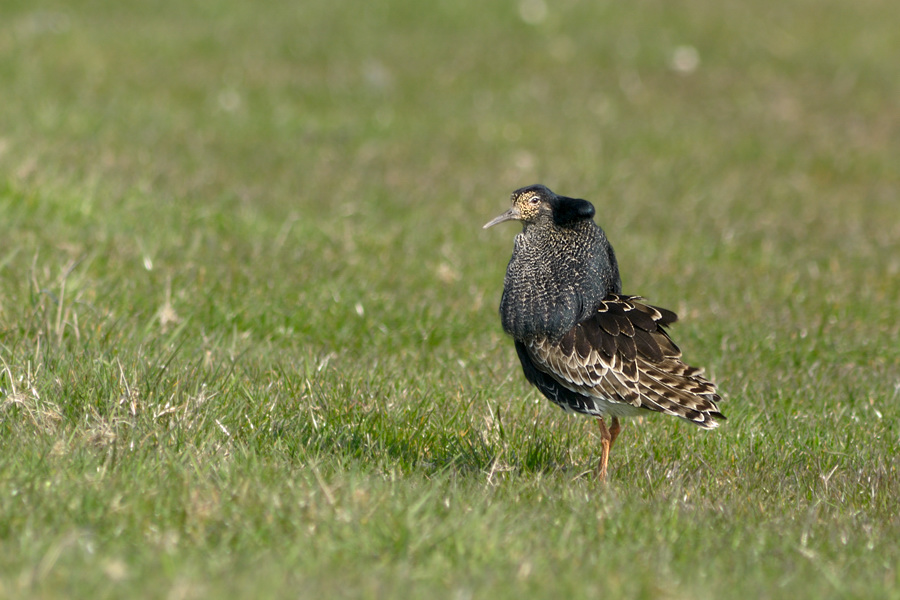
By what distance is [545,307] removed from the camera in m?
5.01

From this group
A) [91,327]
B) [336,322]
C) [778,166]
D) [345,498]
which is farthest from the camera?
[778,166]

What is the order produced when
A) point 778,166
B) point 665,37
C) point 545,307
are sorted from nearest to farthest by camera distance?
point 545,307 < point 778,166 < point 665,37

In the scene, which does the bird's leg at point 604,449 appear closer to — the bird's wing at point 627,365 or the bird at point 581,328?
the bird at point 581,328

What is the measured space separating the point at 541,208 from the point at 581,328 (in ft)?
Result: 1.89

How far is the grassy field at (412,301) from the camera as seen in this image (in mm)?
3877

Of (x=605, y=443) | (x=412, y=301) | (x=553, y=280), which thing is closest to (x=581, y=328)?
(x=553, y=280)

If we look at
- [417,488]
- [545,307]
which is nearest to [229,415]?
[417,488]

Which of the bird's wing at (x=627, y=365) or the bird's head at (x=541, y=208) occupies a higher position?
the bird's head at (x=541, y=208)

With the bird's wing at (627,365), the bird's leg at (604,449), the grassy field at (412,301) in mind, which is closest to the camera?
the grassy field at (412,301)

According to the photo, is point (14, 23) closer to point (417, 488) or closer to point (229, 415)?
point (229, 415)

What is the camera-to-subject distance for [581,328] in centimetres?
505

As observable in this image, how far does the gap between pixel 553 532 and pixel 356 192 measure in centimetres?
739

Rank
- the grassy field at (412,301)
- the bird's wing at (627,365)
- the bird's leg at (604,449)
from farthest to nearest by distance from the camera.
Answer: the bird's leg at (604,449)
the bird's wing at (627,365)
the grassy field at (412,301)

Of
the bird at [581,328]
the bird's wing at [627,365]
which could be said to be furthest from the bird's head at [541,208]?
the bird's wing at [627,365]
